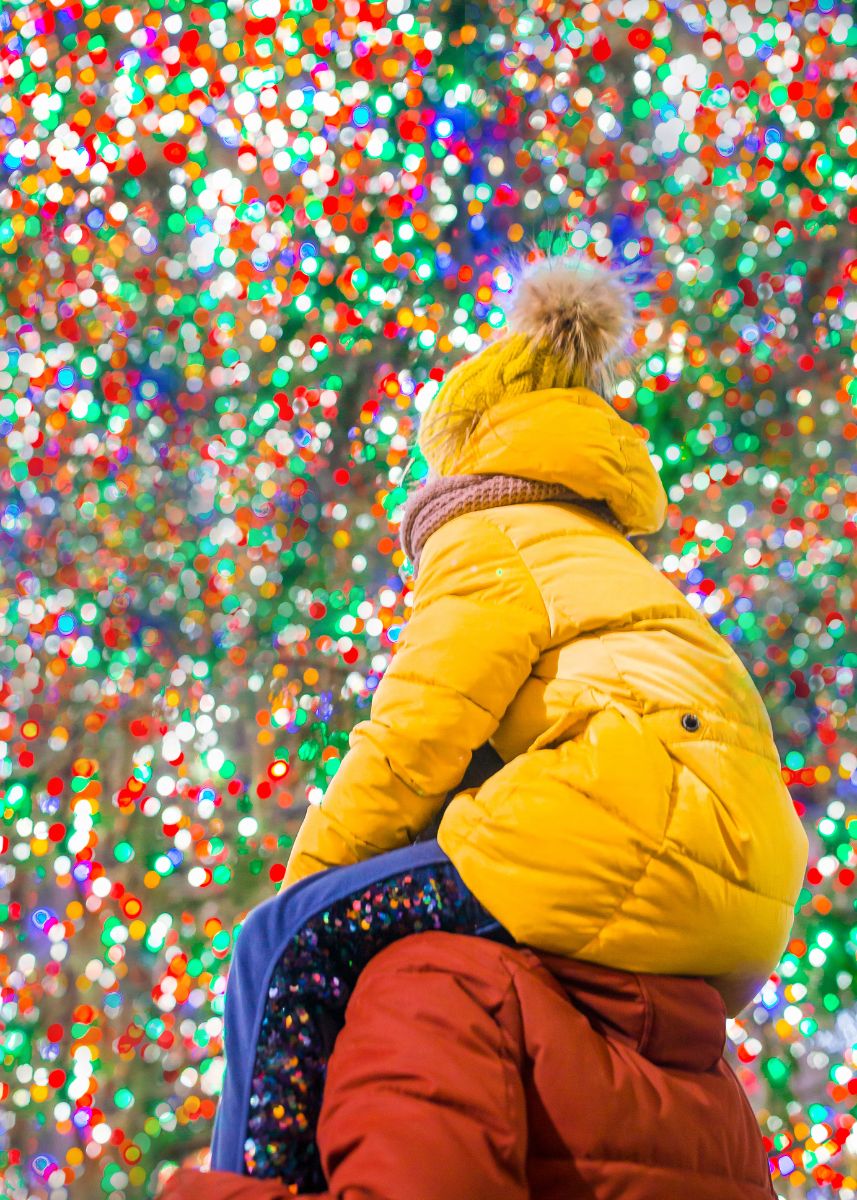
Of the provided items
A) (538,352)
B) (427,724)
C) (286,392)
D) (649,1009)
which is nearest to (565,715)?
(427,724)

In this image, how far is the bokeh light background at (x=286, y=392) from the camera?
5.92 feet

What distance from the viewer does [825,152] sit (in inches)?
74.0

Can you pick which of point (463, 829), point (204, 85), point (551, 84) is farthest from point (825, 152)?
point (463, 829)

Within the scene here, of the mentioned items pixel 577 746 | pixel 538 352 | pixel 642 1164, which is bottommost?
pixel 642 1164

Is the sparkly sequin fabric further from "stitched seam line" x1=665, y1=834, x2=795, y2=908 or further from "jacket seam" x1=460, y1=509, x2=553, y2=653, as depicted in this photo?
"jacket seam" x1=460, y1=509, x2=553, y2=653

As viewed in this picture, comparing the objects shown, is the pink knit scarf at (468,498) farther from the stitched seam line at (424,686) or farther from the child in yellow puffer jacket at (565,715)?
the stitched seam line at (424,686)

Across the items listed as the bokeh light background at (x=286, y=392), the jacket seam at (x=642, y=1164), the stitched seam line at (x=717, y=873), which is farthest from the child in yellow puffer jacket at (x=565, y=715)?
the bokeh light background at (x=286, y=392)

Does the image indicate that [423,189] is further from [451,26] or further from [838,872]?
[838,872]

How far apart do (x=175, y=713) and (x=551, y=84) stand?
4.71ft

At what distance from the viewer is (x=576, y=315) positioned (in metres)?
1.29

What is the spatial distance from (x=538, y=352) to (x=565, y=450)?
0.17 meters

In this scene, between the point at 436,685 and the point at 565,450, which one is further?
the point at 565,450

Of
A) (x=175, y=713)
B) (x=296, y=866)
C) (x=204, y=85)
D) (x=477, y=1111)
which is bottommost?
(x=477, y=1111)

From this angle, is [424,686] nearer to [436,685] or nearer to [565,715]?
[436,685]
